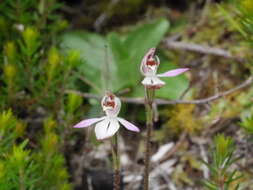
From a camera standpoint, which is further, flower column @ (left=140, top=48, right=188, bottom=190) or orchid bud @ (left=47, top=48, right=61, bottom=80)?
orchid bud @ (left=47, top=48, right=61, bottom=80)

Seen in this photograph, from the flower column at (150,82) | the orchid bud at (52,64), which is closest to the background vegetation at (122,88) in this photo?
the orchid bud at (52,64)

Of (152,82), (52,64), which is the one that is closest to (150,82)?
(152,82)

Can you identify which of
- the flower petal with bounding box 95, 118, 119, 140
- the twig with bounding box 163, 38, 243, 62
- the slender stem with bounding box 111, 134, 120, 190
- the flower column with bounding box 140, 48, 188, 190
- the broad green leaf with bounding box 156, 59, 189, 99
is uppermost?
the flower column with bounding box 140, 48, 188, 190

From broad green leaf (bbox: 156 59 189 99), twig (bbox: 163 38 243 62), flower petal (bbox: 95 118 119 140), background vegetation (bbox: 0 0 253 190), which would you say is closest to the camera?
flower petal (bbox: 95 118 119 140)

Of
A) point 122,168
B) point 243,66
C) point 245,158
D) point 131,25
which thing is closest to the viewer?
point 245,158

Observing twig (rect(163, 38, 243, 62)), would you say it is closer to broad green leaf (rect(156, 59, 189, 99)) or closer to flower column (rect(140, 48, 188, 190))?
broad green leaf (rect(156, 59, 189, 99))

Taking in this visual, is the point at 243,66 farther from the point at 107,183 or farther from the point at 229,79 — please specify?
the point at 107,183

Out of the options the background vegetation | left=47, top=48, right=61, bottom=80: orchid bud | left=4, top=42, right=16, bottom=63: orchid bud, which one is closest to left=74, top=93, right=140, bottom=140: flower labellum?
the background vegetation

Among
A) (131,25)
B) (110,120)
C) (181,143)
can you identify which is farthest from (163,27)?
(110,120)

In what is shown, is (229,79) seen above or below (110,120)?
below

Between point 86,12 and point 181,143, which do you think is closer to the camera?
point 181,143
